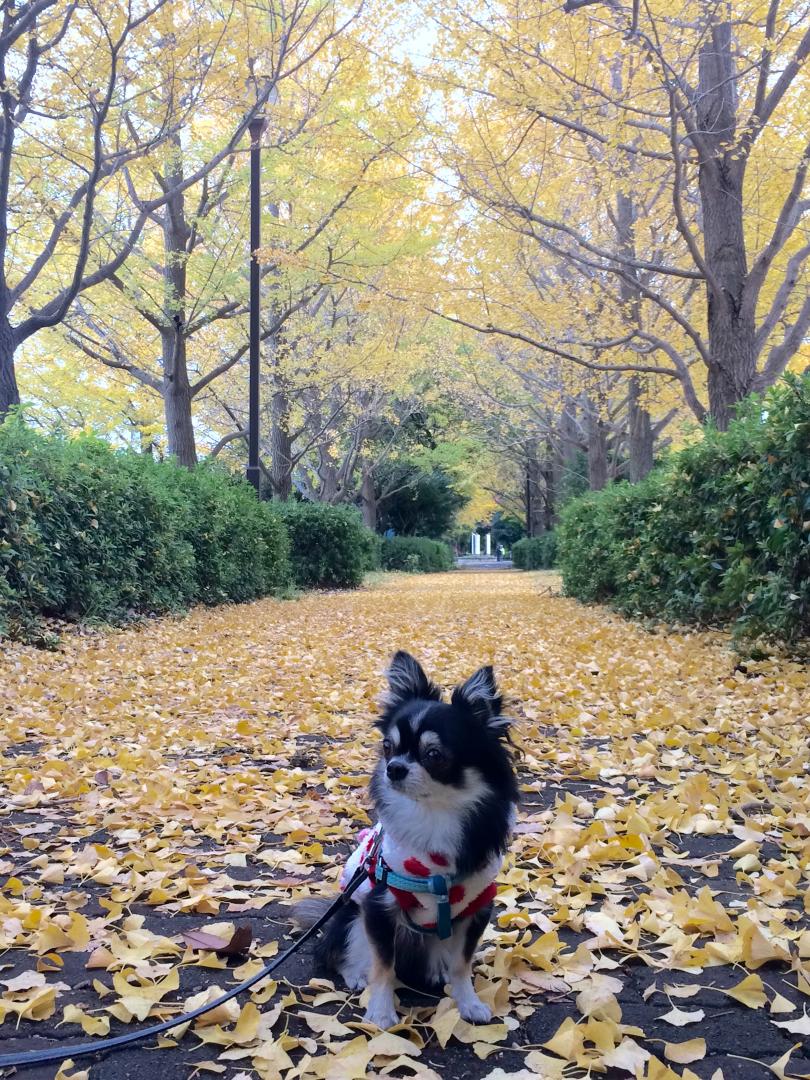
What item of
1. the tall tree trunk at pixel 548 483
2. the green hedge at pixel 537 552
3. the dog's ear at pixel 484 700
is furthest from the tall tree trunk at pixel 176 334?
the tall tree trunk at pixel 548 483

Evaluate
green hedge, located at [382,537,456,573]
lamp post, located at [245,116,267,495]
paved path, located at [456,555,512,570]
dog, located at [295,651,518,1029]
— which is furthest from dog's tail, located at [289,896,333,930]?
paved path, located at [456,555,512,570]

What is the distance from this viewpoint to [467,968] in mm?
2092

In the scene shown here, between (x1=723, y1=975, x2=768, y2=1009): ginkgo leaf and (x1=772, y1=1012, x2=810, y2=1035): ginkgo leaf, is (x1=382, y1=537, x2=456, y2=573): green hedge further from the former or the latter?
(x1=772, y1=1012, x2=810, y2=1035): ginkgo leaf

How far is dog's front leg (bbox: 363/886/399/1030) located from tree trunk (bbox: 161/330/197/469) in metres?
14.0

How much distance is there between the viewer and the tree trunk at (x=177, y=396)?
15391 mm

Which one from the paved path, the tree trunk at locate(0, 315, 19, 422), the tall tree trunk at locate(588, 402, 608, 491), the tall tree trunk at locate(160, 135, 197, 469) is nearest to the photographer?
the tree trunk at locate(0, 315, 19, 422)

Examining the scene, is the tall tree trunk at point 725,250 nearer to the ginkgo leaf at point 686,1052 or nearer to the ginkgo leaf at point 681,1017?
the ginkgo leaf at point 681,1017

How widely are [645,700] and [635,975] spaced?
3.54 metres

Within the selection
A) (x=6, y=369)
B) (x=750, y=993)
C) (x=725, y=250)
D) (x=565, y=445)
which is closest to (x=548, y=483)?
(x=565, y=445)

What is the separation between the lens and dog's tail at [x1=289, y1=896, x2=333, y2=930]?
2426mm

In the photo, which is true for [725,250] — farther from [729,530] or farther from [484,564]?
[484,564]

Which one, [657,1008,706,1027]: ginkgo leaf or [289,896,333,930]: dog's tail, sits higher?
[289,896,333,930]: dog's tail

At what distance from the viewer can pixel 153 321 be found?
15.1 meters

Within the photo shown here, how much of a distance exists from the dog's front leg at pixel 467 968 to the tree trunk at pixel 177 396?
46.1 ft
